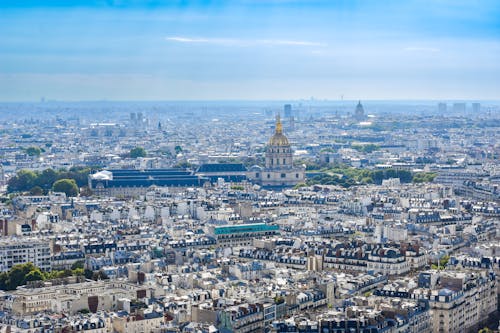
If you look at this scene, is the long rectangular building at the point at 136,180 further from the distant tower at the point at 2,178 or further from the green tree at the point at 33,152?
the green tree at the point at 33,152

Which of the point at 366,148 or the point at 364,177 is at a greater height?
the point at 364,177

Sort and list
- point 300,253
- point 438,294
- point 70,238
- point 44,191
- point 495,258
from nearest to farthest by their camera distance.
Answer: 1. point 438,294
2. point 495,258
3. point 300,253
4. point 70,238
5. point 44,191

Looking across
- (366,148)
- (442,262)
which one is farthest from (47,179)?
(366,148)

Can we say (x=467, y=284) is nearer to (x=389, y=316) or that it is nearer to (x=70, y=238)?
(x=389, y=316)

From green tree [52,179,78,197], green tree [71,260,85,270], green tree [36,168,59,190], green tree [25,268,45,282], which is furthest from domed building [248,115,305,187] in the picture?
green tree [25,268,45,282]

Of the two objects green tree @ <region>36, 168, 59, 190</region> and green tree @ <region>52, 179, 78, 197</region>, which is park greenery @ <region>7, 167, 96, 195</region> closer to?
green tree @ <region>36, 168, 59, 190</region>

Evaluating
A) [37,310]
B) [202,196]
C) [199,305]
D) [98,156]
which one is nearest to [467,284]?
[199,305]

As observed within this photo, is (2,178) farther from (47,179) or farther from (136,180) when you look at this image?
(136,180)
